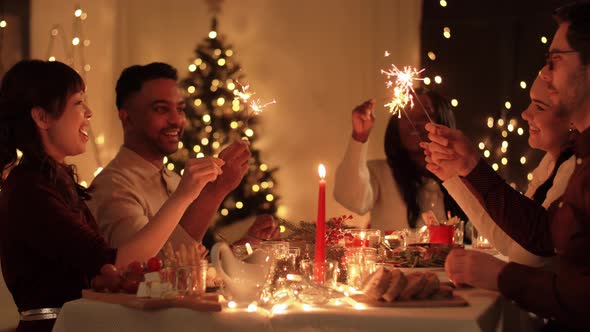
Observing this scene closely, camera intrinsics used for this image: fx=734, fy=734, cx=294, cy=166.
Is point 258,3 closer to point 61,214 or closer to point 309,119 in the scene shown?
point 309,119

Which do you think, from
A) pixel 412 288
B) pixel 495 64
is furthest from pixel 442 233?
pixel 495 64

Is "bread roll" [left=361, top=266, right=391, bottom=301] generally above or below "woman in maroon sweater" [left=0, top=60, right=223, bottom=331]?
below

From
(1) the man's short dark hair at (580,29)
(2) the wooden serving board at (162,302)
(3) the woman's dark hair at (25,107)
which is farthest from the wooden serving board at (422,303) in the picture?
(3) the woman's dark hair at (25,107)

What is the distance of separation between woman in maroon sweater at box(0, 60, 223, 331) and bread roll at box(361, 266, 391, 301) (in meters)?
0.82

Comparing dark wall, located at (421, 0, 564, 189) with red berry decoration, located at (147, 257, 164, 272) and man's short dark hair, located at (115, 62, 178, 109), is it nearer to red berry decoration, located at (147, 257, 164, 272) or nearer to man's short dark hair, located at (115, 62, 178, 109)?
man's short dark hair, located at (115, 62, 178, 109)

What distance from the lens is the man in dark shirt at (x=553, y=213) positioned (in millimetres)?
1675

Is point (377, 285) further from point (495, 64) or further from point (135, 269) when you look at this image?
point (495, 64)

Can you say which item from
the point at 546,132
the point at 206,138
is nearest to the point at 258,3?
the point at 206,138

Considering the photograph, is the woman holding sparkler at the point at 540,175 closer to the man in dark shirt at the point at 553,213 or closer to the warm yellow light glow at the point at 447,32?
the man in dark shirt at the point at 553,213

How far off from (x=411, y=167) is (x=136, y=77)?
1712 millimetres

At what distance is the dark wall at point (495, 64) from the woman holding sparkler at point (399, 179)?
63.5 inches

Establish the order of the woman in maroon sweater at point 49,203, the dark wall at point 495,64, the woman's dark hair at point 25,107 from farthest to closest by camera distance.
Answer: the dark wall at point 495,64
the woman's dark hair at point 25,107
the woman in maroon sweater at point 49,203

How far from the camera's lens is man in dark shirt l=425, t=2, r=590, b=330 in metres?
1.67

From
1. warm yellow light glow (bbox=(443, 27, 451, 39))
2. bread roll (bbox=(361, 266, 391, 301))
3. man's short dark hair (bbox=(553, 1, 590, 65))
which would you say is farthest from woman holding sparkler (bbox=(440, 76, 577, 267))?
warm yellow light glow (bbox=(443, 27, 451, 39))
